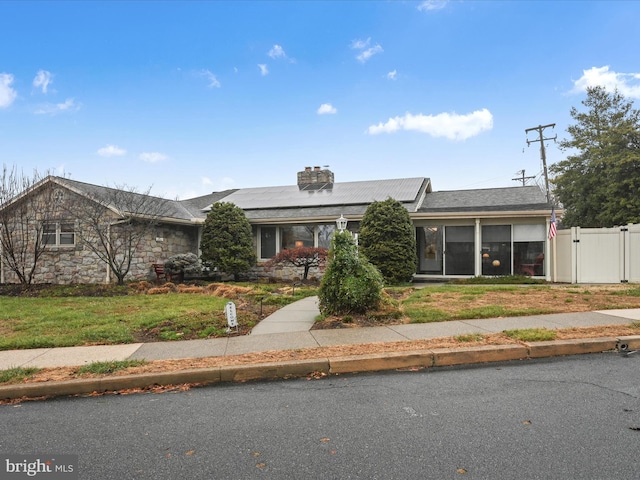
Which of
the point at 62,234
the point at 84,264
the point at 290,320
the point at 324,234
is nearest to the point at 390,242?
the point at 324,234

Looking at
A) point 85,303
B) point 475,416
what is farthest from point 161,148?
point 475,416

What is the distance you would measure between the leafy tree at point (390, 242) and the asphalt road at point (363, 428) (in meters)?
9.04

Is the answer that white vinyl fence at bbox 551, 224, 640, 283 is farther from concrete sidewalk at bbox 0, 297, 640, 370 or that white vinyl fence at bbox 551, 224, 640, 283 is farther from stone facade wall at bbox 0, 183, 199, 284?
stone facade wall at bbox 0, 183, 199, 284

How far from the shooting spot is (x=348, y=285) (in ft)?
23.8

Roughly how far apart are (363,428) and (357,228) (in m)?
12.8

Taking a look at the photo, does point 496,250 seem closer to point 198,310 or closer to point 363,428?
point 198,310

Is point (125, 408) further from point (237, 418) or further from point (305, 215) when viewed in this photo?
point (305, 215)

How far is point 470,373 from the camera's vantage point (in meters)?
4.61

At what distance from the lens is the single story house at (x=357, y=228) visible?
577 inches

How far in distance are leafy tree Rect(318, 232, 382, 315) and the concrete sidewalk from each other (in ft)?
1.88

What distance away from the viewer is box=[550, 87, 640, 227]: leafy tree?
20391mm

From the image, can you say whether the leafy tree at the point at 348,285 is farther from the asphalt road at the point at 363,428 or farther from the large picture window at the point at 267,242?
the large picture window at the point at 267,242

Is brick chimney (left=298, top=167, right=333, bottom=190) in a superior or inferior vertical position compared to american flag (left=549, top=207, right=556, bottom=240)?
superior

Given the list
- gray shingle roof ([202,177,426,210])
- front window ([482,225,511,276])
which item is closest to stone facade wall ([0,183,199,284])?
gray shingle roof ([202,177,426,210])
